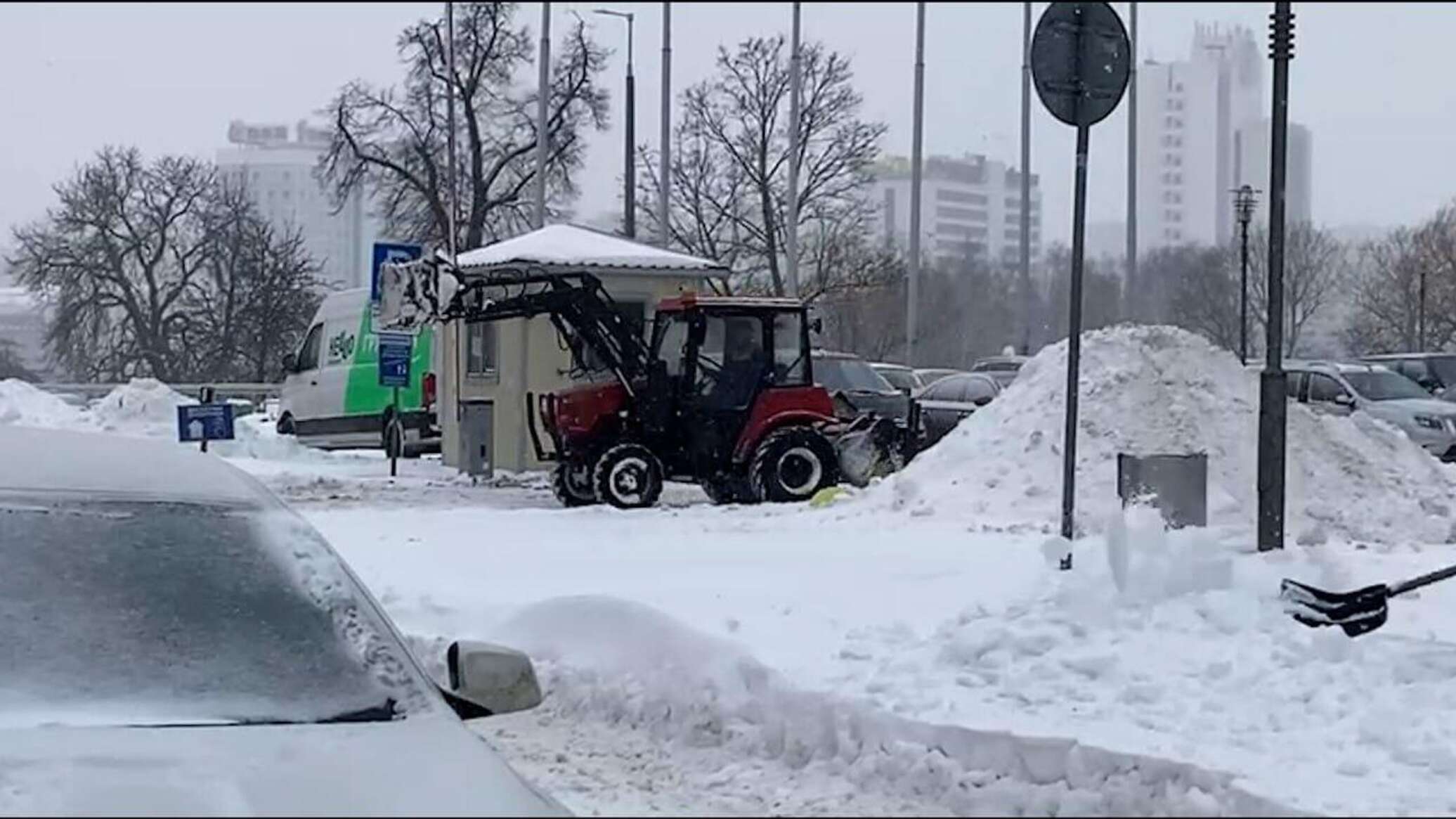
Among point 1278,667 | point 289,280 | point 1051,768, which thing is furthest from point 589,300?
point 289,280

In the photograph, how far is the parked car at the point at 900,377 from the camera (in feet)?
102

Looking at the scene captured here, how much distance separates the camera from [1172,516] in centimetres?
1239

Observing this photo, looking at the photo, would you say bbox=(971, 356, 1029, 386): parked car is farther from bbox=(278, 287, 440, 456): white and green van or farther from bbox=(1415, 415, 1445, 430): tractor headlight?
bbox=(278, 287, 440, 456): white and green van

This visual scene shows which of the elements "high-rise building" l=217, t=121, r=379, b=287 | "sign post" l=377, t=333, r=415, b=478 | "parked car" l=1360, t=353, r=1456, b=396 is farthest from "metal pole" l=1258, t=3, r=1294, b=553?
"high-rise building" l=217, t=121, r=379, b=287

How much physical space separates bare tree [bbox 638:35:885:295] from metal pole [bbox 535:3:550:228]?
3.92 meters

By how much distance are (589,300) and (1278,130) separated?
9.62m

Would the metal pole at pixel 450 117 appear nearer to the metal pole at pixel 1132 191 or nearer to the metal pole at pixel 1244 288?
the metal pole at pixel 1132 191

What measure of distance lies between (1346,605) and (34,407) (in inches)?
1136

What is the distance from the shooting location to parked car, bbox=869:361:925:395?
31.1 m

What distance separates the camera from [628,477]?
1847cm

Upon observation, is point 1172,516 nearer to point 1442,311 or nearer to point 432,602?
point 432,602

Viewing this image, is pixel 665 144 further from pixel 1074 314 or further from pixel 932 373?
pixel 1074 314

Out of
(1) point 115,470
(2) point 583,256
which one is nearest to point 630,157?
(2) point 583,256

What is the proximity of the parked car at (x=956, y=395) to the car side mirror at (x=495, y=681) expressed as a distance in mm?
20496
